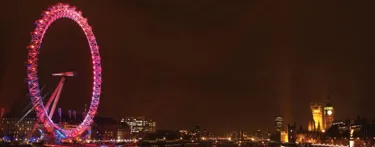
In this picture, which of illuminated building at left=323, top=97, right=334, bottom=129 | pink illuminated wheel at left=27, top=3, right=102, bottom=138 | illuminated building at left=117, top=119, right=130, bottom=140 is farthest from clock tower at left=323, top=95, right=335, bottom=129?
pink illuminated wheel at left=27, top=3, right=102, bottom=138

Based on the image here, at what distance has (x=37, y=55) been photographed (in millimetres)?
49750

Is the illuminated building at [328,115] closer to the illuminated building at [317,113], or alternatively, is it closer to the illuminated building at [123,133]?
the illuminated building at [317,113]

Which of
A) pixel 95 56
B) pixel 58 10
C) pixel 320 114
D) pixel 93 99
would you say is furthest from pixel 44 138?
pixel 320 114

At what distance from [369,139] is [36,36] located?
92782 millimetres

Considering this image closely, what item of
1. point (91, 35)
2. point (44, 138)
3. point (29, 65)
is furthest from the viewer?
point (44, 138)

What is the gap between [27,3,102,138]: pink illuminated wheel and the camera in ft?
163

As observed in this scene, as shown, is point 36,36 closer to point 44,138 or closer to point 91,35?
point 91,35

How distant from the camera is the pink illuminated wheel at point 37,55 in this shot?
49.5 m

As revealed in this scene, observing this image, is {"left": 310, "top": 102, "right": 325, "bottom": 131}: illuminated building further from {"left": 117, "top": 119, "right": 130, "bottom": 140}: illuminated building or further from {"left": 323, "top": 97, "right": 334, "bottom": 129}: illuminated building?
{"left": 117, "top": 119, "right": 130, "bottom": 140}: illuminated building

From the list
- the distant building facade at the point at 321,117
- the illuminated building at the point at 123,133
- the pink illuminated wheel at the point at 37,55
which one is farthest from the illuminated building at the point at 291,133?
the pink illuminated wheel at the point at 37,55

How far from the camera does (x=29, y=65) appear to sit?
1949 inches

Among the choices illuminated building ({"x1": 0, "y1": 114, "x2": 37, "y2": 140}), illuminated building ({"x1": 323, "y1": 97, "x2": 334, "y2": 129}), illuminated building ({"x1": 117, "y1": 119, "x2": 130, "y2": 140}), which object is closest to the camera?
illuminated building ({"x1": 0, "y1": 114, "x2": 37, "y2": 140})

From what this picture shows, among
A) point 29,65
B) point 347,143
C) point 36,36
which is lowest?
point 347,143

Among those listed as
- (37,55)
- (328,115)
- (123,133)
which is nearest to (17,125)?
(37,55)
